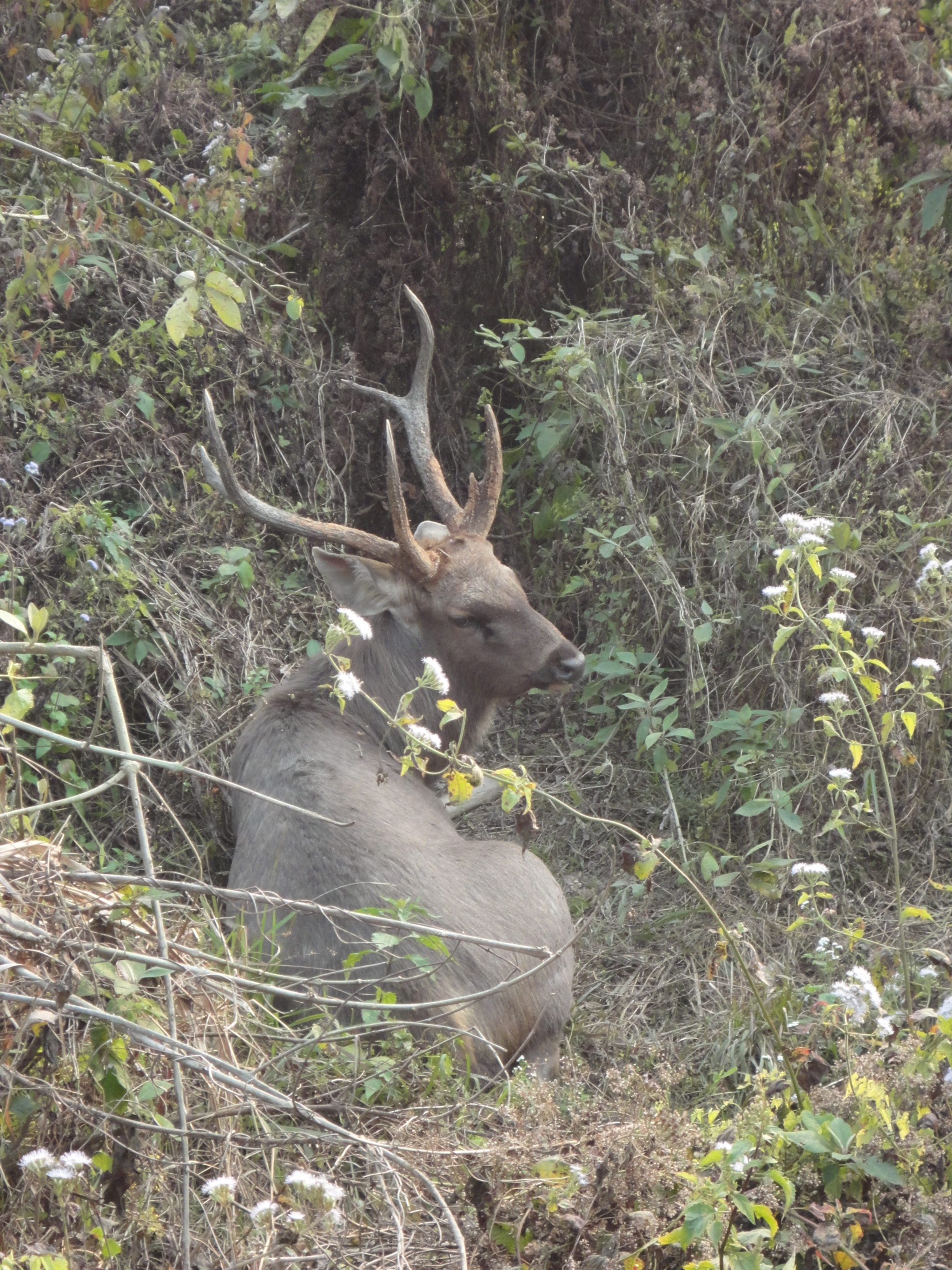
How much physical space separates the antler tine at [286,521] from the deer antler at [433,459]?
1.43 feet

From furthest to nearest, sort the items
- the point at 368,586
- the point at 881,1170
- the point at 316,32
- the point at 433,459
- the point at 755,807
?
the point at 316,32 < the point at 433,459 < the point at 368,586 < the point at 755,807 < the point at 881,1170

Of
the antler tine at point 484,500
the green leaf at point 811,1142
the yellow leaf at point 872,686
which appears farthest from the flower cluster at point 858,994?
the antler tine at point 484,500

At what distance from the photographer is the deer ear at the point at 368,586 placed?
16.3ft

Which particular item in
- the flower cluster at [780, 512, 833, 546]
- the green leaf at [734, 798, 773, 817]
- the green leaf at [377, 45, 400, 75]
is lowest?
the green leaf at [734, 798, 773, 817]

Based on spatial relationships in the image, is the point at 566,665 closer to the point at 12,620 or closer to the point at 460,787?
the point at 460,787

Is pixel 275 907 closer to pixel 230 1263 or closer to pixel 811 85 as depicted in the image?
pixel 230 1263

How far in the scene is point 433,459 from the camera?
545 cm

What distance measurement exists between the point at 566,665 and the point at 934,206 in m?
2.03

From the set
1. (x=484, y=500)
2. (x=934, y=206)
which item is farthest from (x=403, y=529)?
(x=934, y=206)

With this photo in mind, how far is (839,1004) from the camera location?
3.51 metres

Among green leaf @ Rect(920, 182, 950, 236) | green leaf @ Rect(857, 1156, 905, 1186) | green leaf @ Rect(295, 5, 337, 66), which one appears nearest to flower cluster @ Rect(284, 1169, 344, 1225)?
green leaf @ Rect(857, 1156, 905, 1186)

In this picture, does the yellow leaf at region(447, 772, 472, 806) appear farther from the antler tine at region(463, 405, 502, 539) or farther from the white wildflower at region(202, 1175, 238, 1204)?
the antler tine at region(463, 405, 502, 539)

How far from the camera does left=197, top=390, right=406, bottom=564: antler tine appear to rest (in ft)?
15.2

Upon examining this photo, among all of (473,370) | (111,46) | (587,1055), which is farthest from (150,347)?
(587,1055)
